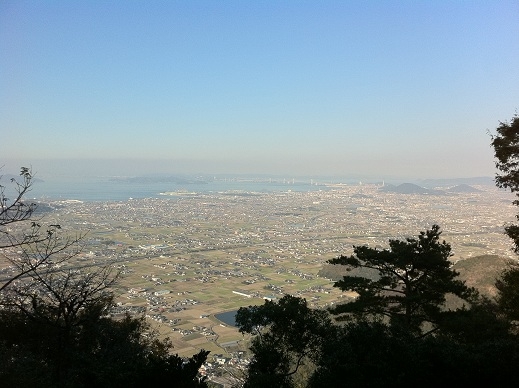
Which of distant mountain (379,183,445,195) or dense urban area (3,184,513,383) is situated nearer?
dense urban area (3,184,513,383)

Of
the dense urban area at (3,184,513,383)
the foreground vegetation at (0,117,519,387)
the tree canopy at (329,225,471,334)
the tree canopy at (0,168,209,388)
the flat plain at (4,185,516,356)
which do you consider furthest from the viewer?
the flat plain at (4,185,516,356)

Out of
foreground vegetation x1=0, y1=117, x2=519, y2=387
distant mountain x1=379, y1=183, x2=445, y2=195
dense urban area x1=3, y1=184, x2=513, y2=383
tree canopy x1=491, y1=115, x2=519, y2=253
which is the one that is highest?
tree canopy x1=491, y1=115, x2=519, y2=253

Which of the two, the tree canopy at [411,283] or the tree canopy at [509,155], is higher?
the tree canopy at [509,155]

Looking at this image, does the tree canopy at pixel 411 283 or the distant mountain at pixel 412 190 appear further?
the distant mountain at pixel 412 190

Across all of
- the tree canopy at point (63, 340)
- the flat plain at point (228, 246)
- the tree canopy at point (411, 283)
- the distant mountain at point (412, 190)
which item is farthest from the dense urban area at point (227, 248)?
the distant mountain at point (412, 190)

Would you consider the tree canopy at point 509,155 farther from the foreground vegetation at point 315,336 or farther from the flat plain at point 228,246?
the flat plain at point 228,246

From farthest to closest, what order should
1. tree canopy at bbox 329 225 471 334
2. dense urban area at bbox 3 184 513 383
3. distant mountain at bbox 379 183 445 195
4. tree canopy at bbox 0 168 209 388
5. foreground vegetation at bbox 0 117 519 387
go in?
distant mountain at bbox 379 183 445 195 < dense urban area at bbox 3 184 513 383 < tree canopy at bbox 329 225 471 334 < foreground vegetation at bbox 0 117 519 387 < tree canopy at bbox 0 168 209 388

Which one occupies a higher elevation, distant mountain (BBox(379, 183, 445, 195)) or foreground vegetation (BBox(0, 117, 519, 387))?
foreground vegetation (BBox(0, 117, 519, 387))

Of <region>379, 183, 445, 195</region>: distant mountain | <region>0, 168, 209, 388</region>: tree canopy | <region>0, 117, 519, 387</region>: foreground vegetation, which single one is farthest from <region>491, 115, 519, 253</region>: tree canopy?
<region>379, 183, 445, 195</region>: distant mountain

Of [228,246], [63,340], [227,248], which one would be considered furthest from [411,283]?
[228,246]

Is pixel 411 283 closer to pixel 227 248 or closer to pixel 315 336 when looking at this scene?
pixel 315 336

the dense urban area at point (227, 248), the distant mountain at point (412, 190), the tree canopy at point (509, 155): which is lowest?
the dense urban area at point (227, 248)

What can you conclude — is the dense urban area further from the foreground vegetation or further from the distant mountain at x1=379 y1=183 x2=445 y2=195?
the distant mountain at x1=379 y1=183 x2=445 y2=195
